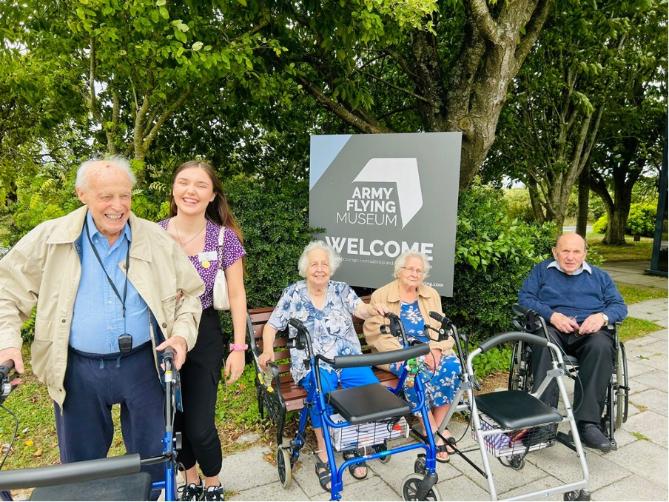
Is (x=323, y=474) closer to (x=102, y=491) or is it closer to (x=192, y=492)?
(x=192, y=492)

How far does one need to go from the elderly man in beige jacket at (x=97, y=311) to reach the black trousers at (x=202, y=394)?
248 millimetres

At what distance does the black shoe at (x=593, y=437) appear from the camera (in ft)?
9.86

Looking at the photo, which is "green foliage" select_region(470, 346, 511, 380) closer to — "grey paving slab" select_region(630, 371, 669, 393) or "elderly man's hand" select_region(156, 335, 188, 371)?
"grey paving slab" select_region(630, 371, 669, 393)

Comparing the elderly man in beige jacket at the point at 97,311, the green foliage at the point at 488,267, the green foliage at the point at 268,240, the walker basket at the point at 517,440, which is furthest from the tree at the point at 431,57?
the walker basket at the point at 517,440

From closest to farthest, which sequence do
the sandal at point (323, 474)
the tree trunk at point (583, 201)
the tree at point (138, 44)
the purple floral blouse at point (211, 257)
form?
the purple floral blouse at point (211, 257)
the sandal at point (323, 474)
the tree at point (138, 44)
the tree trunk at point (583, 201)

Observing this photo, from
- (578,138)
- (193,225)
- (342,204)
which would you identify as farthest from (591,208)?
(193,225)

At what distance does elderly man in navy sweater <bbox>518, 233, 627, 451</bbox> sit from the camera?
3.11m

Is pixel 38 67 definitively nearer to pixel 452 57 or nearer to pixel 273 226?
pixel 273 226

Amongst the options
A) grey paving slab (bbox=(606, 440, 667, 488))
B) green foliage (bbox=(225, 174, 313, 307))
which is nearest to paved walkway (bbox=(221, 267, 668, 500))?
grey paving slab (bbox=(606, 440, 667, 488))

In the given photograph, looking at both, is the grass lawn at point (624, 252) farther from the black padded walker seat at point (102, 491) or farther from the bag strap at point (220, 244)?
the black padded walker seat at point (102, 491)

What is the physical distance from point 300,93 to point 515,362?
4.50 meters

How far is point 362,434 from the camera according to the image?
2.49 m

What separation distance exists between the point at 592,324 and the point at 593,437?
737mm

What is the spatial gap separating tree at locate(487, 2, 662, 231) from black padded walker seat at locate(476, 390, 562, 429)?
5855 millimetres
